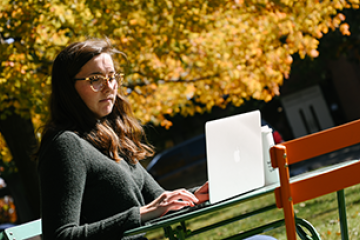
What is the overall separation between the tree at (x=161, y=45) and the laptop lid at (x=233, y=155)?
3.15 metres

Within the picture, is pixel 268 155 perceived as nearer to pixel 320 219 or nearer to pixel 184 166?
pixel 320 219

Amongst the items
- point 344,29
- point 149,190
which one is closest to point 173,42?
point 344,29

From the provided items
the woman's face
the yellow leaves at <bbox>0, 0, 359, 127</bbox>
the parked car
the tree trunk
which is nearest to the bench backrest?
the woman's face

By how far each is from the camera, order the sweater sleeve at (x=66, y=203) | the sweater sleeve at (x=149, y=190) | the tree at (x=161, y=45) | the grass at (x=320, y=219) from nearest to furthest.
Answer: the sweater sleeve at (x=66, y=203), the sweater sleeve at (x=149, y=190), the grass at (x=320, y=219), the tree at (x=161, y=45)

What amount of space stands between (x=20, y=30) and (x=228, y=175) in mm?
3876

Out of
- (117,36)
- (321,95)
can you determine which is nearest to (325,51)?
(321,95)

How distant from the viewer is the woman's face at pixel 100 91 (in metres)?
2.15

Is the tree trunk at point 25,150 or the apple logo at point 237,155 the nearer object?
the apple logo at point 237,155

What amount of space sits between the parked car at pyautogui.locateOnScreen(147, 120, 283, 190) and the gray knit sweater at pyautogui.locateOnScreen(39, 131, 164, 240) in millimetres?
9087

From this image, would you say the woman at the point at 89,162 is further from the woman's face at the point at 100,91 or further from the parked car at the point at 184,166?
the parked car at the point at 184,166

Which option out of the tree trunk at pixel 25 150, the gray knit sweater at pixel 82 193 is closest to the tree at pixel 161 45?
the tree trunk at pixel 25 150

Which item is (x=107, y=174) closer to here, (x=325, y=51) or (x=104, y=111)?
(x=104, y=111)

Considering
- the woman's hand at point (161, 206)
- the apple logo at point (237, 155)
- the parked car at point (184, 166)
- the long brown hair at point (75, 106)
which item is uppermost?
the long brown hair at point (75, 106)

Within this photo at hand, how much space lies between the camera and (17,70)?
4.76 m
